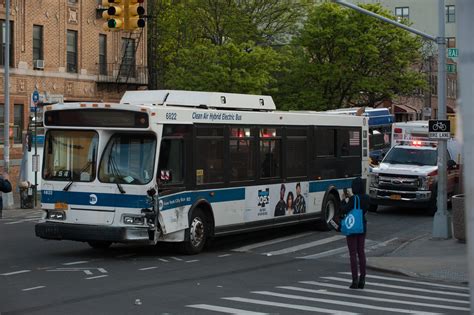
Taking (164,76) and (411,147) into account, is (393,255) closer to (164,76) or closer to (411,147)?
(411,147)

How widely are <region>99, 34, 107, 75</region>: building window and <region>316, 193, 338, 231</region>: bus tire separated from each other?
23290 mm

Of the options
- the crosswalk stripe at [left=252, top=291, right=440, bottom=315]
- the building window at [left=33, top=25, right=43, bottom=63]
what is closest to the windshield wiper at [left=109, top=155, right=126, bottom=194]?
the crosswalk stripe at [left=252, top=291, right=440, bottom=315]

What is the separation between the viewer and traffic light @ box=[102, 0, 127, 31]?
1725 centimetres

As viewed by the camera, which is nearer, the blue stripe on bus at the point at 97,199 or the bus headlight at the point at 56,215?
the blue stripe on bus at the point at 97,199

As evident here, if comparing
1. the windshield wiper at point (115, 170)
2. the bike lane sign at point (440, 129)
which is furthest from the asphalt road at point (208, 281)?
the bike lane sign at point (440, 129)

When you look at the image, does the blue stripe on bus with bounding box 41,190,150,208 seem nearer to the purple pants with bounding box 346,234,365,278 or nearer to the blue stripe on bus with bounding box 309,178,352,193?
the purple pants with bounding box 346,234,365,278

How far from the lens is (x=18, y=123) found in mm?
36500

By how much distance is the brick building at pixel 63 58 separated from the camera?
118 feet

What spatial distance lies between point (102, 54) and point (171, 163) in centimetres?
2759

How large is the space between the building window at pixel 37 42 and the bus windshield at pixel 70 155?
2310 centimetres

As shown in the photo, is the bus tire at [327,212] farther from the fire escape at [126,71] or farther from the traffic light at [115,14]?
the fire escape at [126,71]

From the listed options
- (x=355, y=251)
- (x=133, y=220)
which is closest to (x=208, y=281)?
(x=355, y=251)

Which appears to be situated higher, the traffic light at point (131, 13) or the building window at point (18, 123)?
the traffic light at point (131, 13)

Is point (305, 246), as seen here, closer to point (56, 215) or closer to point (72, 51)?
point (56, 215)
